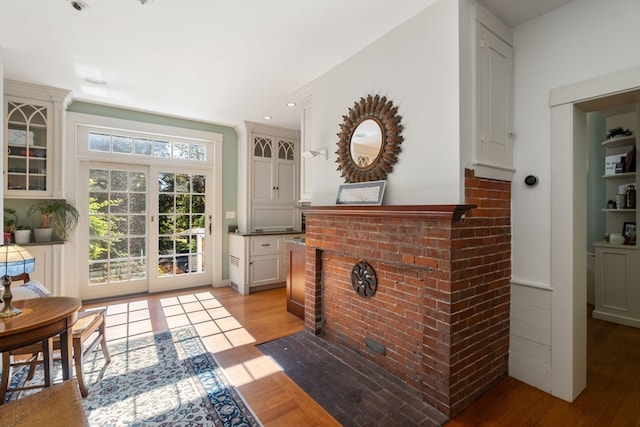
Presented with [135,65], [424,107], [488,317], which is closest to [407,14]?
[424,107]

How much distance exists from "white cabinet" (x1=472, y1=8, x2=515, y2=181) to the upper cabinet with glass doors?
14.4 ft

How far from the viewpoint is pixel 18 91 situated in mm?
3318

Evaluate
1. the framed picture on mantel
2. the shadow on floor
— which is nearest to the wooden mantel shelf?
the framed picture on mantel

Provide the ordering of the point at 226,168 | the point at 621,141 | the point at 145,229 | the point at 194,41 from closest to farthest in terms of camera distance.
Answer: the point at 194,41, the point at 621,141, the point at 145,229, the point at 226,168

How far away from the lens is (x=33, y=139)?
3463mm

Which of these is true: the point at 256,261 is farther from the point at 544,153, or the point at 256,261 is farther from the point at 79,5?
the point at 544,153

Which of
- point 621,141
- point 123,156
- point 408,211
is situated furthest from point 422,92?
point 123,156

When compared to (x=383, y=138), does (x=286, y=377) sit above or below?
below

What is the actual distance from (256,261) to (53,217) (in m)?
2.56

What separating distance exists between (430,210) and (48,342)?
249cm

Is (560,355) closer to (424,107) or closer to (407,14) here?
(424,107)

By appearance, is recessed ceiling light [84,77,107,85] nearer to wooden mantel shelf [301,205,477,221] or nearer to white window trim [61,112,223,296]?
white window trim [61,112,223,296]

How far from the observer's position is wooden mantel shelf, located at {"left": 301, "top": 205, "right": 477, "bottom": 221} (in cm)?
175

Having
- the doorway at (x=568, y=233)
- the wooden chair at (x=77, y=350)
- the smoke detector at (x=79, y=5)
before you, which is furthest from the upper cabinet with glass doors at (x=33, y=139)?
the doorway at (x=568, y=233)
